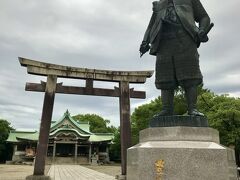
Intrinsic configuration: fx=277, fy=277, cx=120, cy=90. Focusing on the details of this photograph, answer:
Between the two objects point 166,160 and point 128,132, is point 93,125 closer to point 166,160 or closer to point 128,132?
point 128,132

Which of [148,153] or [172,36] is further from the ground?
[172,36]

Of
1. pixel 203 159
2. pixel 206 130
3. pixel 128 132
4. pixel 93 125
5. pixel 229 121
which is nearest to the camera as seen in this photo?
pixel 203 159

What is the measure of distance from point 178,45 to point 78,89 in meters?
7.53

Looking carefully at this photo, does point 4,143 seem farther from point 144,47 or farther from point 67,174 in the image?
point 144,47

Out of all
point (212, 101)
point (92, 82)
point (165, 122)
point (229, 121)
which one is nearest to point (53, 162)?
point (212, 101)

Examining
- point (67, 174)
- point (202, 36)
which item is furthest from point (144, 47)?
point (67, 174)

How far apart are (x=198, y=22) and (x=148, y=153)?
289 cm

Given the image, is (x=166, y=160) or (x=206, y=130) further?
(x=206, y=130)

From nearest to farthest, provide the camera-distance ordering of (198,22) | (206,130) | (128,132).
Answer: (206,130), (198,22), (128,132)

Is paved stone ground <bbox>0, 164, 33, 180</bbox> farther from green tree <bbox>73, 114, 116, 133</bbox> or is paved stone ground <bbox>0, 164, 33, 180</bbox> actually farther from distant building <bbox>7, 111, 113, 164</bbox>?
green tree <bbox>73, 114, 116, 133</bbox>

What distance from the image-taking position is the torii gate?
11.1m

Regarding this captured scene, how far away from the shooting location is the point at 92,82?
1231cm

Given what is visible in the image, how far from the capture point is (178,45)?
208 inches

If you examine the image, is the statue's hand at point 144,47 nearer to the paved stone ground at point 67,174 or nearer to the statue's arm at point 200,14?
the statue's arm at point 200,14
